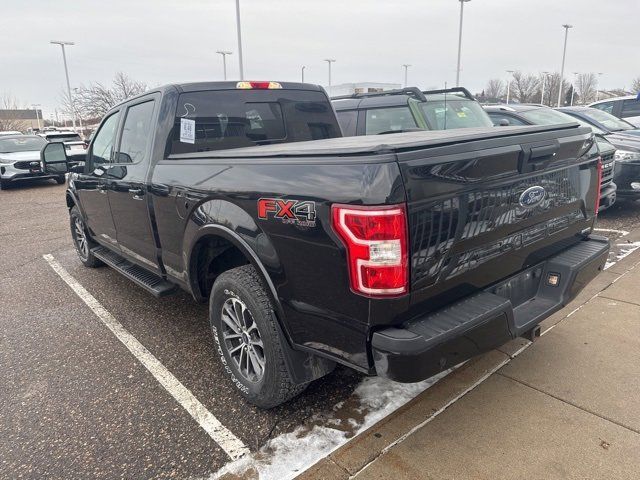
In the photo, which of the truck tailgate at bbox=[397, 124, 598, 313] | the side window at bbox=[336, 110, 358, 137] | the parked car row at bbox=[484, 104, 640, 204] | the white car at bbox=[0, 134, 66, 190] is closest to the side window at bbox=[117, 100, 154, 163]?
the truck tailgate at bbox=[397, 124, 598, 313]

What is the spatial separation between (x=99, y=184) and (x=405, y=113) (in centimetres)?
425

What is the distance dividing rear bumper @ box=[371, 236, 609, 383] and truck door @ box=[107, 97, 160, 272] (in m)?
2.32

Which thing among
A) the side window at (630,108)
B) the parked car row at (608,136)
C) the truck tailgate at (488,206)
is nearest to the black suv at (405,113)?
the parked car row at (608,136)

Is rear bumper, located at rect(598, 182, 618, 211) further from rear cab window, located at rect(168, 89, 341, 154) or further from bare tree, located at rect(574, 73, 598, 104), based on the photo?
bare tree, located at rect(574, 73, 598, 104)

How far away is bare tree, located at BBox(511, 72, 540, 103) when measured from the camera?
73.4m

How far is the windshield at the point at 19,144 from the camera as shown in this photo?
47.9ft

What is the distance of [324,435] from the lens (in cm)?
249

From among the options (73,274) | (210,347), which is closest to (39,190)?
(73,274)

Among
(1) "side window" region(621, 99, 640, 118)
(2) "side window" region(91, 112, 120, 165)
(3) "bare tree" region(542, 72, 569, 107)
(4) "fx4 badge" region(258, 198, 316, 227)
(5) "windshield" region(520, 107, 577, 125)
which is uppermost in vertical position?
(3) "bare tree" region(542, 72, 569, 107)

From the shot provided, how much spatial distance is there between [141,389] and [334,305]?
171 cm

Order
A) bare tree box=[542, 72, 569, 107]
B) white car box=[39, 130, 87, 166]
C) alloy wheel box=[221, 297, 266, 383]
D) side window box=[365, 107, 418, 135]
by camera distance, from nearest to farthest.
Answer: alloy wheel box=[221, 297, 266, 383] → side window box=[365, 107, 418, 135] → white car box=[39, 130, 87, 166] → bare tree box=[542, 72, 569, 107]

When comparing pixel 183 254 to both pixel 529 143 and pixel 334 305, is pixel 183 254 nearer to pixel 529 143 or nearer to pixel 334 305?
pixel 334 305

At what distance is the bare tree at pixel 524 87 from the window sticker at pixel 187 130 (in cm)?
7872

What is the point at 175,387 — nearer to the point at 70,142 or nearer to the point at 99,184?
the point at 99,184
